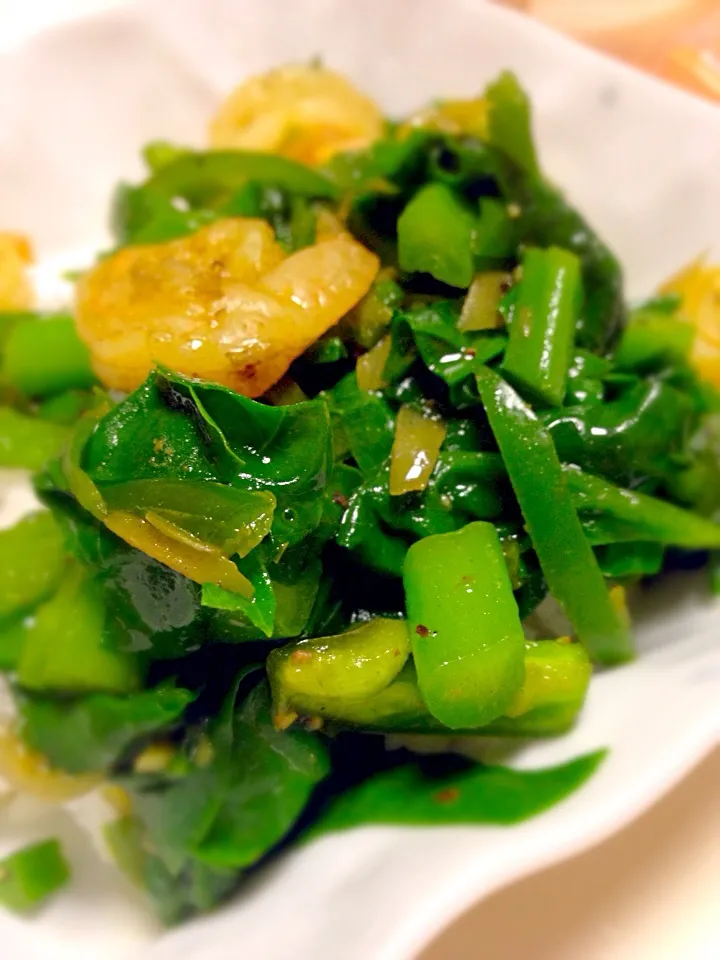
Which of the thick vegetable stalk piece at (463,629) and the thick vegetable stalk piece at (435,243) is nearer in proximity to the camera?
the thick vegetable stalk piece at (463,629)

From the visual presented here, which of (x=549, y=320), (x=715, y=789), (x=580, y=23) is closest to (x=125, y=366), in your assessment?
(x=549, y=320)

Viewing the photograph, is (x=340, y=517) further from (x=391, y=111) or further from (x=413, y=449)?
(x=391, y=111)

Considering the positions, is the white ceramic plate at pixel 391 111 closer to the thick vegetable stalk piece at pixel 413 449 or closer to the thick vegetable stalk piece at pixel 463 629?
the thick vegetable stalk piece at pixel 463 629

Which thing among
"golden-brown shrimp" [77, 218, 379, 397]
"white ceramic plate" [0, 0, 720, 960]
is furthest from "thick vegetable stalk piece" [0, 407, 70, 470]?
"white ceramic plate" [0, 0, 720, 960]

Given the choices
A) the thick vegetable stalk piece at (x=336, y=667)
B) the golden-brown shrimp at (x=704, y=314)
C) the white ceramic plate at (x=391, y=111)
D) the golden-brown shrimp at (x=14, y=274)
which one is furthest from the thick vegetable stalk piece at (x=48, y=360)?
the golden-brown shrimp at (x=704, y=314)

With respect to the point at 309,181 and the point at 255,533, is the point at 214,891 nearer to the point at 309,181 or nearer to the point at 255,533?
the point at 255,533

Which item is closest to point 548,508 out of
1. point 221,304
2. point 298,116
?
point 221,304
